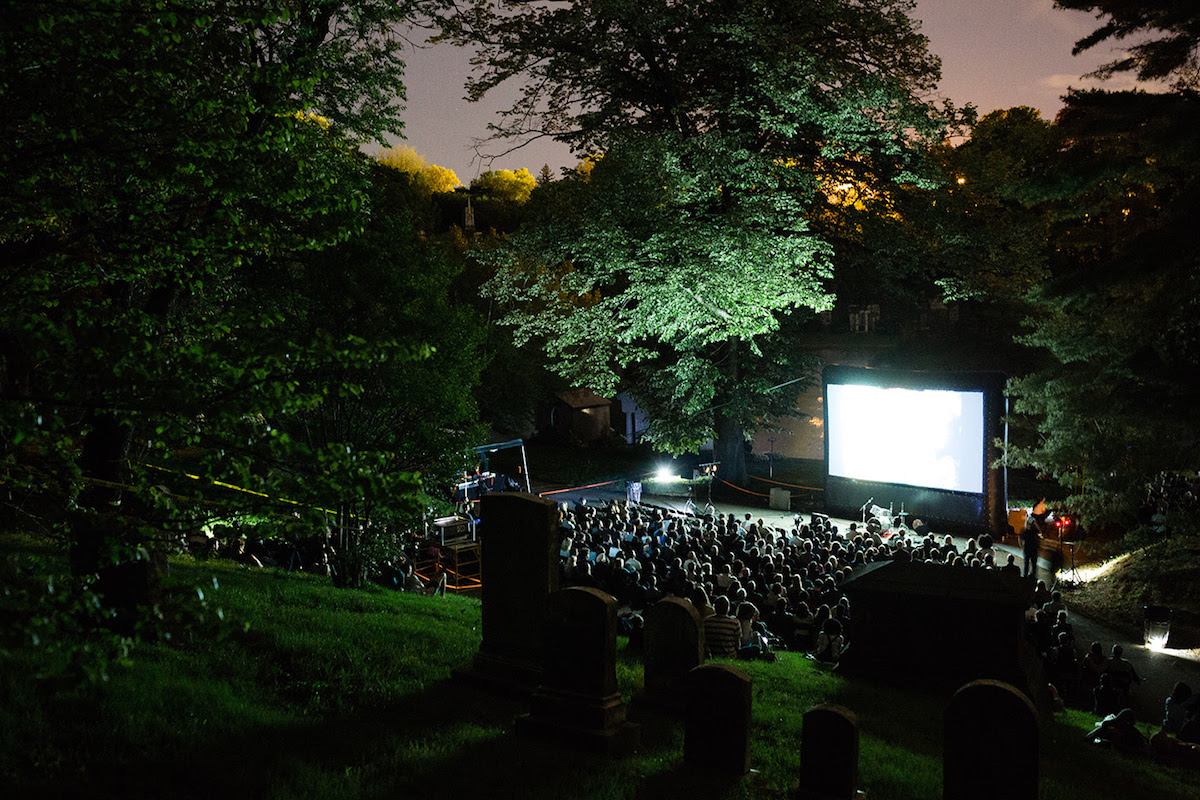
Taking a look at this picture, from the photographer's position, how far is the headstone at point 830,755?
5.57 m

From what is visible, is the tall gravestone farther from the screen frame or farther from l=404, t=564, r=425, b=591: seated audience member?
the screen frame

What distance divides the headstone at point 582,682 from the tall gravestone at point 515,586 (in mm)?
852

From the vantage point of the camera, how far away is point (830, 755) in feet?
18.4

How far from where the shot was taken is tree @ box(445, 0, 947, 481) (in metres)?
20.9

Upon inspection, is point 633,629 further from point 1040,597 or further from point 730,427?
point 730,427

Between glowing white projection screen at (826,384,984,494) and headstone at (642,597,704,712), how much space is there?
17.4m

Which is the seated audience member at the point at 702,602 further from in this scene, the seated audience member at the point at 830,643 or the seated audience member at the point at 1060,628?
the seated audience member at the point at 1060,628

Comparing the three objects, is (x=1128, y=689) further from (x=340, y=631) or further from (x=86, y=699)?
(x=86, y=699)

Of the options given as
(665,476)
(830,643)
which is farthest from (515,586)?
(665,476)

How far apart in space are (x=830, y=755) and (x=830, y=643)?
6513mm

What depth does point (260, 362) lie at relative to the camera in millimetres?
4910

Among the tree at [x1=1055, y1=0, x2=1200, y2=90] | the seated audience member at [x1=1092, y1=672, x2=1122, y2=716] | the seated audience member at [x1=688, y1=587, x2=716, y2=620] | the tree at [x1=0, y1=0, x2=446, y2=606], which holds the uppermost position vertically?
the tree at [x1=1055, y1=0, x2=1200, y2=90]

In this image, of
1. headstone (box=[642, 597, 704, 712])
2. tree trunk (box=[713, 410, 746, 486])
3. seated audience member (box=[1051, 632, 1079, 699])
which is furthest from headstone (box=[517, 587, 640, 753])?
tree trunk (box=[713, 410, 746, 486])

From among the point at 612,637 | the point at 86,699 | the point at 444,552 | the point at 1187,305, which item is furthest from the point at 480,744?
the point at 1187,305
